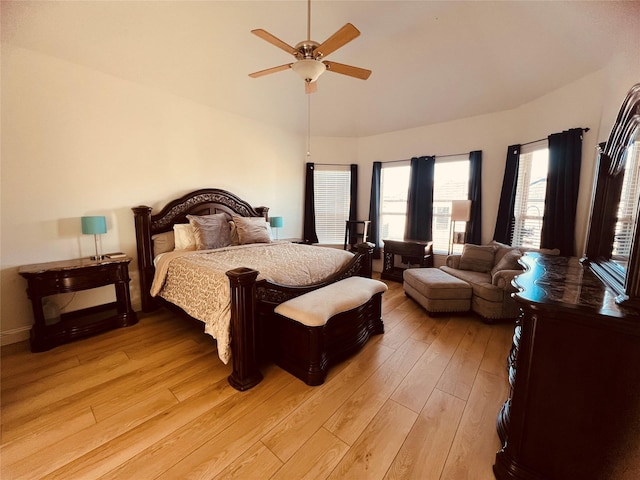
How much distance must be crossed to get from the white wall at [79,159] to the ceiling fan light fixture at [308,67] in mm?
2304

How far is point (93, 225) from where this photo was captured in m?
2.68

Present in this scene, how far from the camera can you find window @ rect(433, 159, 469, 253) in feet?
14.4

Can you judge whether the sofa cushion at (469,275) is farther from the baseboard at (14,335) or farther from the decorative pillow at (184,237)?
the baseboard at (14,335)

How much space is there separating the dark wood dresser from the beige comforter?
5.62 ft

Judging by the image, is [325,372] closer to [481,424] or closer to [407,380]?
[407,380]

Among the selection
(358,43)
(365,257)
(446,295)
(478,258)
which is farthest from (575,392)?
(358,43)

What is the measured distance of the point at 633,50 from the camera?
7.31 feet

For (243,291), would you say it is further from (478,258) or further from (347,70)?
(478,258)

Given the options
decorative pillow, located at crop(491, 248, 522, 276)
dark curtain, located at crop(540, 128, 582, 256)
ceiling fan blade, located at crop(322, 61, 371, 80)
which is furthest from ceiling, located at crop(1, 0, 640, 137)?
decorative pillow, located at crop(491, 248, 522, 276)

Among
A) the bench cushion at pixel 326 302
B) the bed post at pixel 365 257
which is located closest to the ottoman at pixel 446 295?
the bed post at pixel 365 257

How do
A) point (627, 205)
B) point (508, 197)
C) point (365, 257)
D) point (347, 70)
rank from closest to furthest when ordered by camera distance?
point (627, 205) < point (347, 70) < point (365, 257) < point (508, 197)

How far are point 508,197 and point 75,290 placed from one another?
17.9 ft

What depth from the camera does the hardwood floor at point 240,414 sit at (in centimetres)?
134

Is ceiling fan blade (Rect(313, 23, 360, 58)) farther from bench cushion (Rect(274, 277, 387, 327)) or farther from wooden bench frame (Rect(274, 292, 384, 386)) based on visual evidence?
wooden bench frame (Rect(274, 292, 384, 386))
